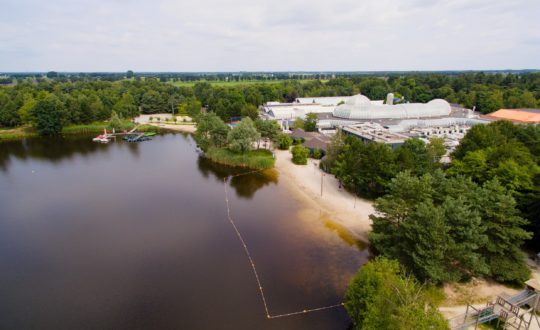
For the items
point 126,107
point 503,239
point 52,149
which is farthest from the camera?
point 126,107

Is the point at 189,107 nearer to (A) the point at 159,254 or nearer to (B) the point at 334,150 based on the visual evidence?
(B) the point at 334,150

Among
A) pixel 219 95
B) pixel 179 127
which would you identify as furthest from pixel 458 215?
pixel 219 95

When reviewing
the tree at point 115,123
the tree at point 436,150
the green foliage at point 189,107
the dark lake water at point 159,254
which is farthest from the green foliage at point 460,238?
the green foliage at point 189,107

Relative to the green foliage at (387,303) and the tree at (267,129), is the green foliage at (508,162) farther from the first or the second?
the tree at (267,129)

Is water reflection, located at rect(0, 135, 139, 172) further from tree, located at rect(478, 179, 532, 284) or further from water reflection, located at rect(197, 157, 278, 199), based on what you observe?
tree, located at rect(478, 179, 532, 284)

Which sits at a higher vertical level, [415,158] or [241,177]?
[415,158]

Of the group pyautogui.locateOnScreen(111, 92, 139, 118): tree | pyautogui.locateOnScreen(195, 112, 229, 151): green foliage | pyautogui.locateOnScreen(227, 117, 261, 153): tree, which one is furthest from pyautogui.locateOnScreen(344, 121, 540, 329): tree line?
pyautogui.locateOnScreen(111, 92, 139, 118): tree

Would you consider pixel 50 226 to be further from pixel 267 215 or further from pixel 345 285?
pixel 345 285

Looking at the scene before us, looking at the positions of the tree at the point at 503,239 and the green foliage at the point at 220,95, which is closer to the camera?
the tree at the point at 503,239
